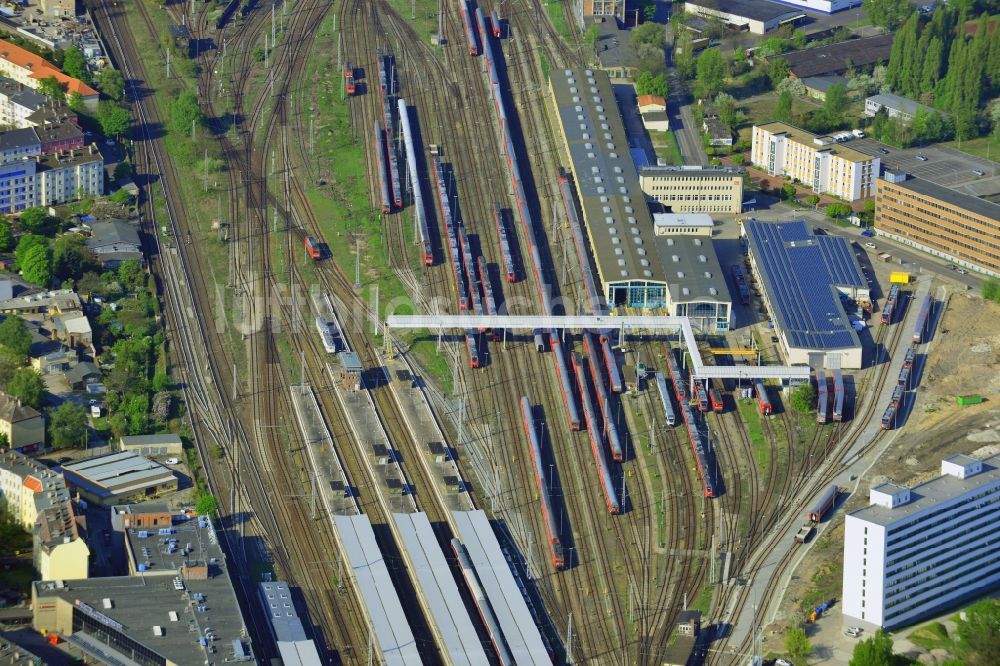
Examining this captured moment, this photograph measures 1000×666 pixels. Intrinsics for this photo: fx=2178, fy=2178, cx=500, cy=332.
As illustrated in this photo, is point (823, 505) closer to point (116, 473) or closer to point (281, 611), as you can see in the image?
point (281, 611)

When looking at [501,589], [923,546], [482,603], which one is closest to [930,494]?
[923,546]

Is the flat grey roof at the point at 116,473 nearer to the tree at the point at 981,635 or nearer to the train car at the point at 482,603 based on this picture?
the train car at the point at 482,603

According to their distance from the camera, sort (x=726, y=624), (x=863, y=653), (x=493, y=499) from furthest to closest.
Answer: (x=493, y=499) < (x=726, y=624) < (x=863, y=653)

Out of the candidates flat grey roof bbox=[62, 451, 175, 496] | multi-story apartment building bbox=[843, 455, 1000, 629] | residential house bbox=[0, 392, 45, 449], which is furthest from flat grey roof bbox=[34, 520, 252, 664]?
multi-story apartment building bbox=[843, 455, 1000, 629]

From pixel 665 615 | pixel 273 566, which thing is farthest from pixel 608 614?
pixel 273 566

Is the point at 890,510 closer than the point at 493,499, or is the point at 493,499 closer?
the point at 890,510

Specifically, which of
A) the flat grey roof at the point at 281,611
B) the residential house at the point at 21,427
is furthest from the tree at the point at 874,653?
the residential house at the point at 21,427

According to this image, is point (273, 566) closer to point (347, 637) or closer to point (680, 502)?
point (347, 637)
